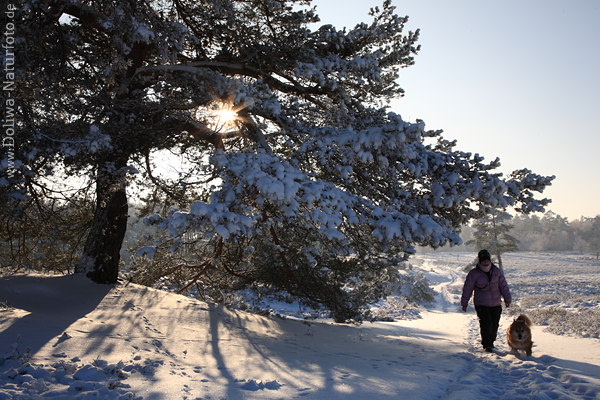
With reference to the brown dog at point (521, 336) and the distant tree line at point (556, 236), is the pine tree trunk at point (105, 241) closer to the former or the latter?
the brown dog at point (521, 336)

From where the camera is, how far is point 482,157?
23.3 ft

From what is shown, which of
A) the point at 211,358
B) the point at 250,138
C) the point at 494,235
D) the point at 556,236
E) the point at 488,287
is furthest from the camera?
the point at 556,236

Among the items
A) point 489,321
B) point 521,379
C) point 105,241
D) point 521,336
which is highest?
point 105,241

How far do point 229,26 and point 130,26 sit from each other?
2.62 meters

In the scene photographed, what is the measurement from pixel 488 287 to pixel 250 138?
540cm

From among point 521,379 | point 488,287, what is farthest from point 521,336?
point 521,379

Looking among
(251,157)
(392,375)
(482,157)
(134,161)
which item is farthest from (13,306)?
(482,157)

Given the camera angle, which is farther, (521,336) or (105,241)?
(105,241)

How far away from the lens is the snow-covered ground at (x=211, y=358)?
3557mm

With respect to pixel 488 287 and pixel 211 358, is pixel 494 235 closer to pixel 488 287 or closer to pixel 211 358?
pixel 488 287

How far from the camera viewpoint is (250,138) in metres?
8.09

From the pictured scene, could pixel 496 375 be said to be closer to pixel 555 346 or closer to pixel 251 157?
pixel 555 346

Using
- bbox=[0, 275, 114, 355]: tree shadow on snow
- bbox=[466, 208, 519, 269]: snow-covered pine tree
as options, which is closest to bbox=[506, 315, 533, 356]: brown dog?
bbox=[0, 275, 114, 355]: tree shadow on snow

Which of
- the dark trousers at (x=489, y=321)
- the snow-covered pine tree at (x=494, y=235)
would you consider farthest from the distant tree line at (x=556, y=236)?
the dark trousers at (x=489, y=321)
